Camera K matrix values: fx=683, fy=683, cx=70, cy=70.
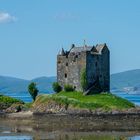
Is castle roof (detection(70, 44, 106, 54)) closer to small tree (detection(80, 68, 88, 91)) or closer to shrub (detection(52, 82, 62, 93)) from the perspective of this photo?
small tree (detection(80, 68, 88, 91))

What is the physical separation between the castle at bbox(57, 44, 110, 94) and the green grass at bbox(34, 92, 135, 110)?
2775mm

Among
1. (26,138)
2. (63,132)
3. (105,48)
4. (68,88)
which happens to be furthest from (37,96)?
(26,138)

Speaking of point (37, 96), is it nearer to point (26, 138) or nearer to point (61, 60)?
point (61, 60)

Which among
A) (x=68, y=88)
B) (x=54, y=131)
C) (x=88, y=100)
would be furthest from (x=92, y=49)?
(x=54, y=131)

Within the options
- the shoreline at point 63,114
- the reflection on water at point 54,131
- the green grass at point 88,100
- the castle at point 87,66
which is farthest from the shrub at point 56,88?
the reflection on water at point 54,131

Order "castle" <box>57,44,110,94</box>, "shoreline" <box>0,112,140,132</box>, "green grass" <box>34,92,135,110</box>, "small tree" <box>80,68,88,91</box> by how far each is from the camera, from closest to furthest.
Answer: "shoreline" <box>0,112,140,132</box>
"green grass" <box>34,92,135,110</box>
"small tree" <box>80,68,88,91</box>
"castle" <box>57,44,110,94</box>

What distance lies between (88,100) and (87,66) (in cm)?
749

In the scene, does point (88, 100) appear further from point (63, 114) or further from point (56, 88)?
point (56, 88)

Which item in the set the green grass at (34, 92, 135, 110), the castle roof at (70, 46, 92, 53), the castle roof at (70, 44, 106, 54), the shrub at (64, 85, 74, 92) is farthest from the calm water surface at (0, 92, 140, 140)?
the castle roof at (70, 44, 106, 54)

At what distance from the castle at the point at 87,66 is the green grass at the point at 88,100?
2775 millimetres

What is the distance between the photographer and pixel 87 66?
103 metres

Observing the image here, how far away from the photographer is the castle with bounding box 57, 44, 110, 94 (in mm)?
103144

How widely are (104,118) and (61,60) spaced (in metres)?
20.1

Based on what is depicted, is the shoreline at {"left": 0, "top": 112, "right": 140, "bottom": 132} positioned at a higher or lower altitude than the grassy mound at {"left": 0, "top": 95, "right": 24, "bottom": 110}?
lower
